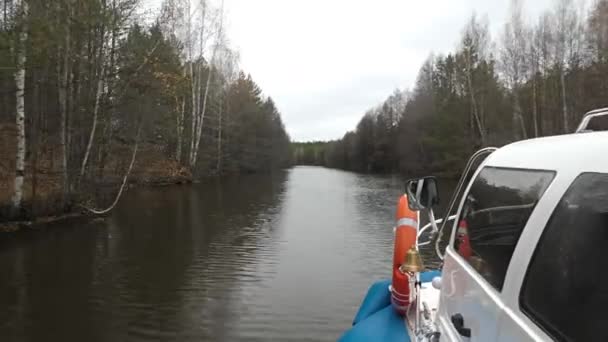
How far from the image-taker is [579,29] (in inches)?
1064

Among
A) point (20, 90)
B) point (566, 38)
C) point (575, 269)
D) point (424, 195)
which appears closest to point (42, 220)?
point (20, 90)

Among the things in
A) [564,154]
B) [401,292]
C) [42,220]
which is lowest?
[42,220]

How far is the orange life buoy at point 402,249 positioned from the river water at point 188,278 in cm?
240

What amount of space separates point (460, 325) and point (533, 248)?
27.4 inches

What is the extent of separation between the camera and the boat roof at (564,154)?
4.36 feet

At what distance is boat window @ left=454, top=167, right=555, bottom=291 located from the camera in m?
1.69

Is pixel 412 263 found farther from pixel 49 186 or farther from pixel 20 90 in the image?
pixel 49 186

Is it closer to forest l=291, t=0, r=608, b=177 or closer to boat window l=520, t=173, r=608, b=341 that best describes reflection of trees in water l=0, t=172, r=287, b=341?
boat window l=520, t=173, r=608, b=341

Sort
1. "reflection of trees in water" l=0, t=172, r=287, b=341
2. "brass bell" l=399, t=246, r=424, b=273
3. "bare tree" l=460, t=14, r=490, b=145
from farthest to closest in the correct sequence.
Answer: "bare tree" l=460, t=14, r=490, b=145 < "reflection of trees in water" l=0, t=172, r=287, b=341 < "brass bell" l=399, t=246, r=424, b=273

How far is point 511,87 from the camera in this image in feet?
105

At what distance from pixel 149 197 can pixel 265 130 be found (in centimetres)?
4184

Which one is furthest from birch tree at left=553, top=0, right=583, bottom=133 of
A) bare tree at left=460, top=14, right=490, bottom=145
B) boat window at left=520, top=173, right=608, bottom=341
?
boat window at left=520, top=173, right=608, bottom=341

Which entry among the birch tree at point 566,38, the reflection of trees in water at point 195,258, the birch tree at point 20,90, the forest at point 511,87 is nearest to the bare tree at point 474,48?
the forest at point 511,87

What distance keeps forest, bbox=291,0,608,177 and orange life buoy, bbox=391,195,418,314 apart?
23399 mm
